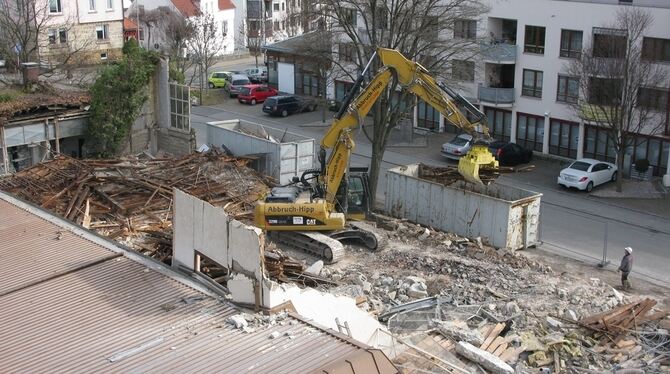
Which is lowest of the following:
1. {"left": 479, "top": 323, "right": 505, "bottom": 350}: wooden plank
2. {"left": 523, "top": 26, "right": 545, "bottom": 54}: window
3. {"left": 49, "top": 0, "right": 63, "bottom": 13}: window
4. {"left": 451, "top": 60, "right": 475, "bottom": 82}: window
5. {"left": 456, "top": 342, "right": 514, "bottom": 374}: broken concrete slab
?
{"left": 479, "top": 323, "right": 505, "bottom": 350}: wooden plank

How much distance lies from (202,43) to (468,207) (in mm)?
35244

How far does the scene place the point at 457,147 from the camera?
3844cm

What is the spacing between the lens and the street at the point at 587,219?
88.4 feet

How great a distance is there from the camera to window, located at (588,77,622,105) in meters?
33.5

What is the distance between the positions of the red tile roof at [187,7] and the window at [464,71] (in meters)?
28.3

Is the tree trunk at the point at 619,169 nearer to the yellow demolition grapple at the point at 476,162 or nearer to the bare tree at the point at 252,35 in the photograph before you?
Result: the yellow demolition grapple at the point at 476,162

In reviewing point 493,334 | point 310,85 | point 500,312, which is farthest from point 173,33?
point 493,334

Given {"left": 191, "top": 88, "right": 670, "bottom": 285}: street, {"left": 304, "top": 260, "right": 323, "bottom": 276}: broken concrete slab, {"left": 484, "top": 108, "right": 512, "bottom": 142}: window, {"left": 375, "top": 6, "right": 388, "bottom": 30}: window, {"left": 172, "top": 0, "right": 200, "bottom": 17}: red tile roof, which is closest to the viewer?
{"left": 304, "top": 260, "right": 323, "bottom": 276}: broken concrete slab

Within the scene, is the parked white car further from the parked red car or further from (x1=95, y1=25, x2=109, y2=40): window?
(x1=95, y1=25, x2=109, y2=40): window

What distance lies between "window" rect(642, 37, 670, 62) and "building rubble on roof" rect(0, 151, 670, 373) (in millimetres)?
13840

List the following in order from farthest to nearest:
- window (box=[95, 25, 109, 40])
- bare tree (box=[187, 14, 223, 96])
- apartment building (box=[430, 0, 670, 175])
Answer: window (box=[95, 25, 109, 40]) → bare tree (box=[187, 14, 223, 96]) → apartment building (box=[430, 0, 670, 175])

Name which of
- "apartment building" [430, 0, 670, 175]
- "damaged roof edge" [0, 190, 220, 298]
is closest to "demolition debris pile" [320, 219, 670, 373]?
"damaged roof edge" [0, 190, 220, 298]

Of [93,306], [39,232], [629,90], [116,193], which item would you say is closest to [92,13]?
[116,193]

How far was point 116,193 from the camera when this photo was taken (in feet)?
90.5
